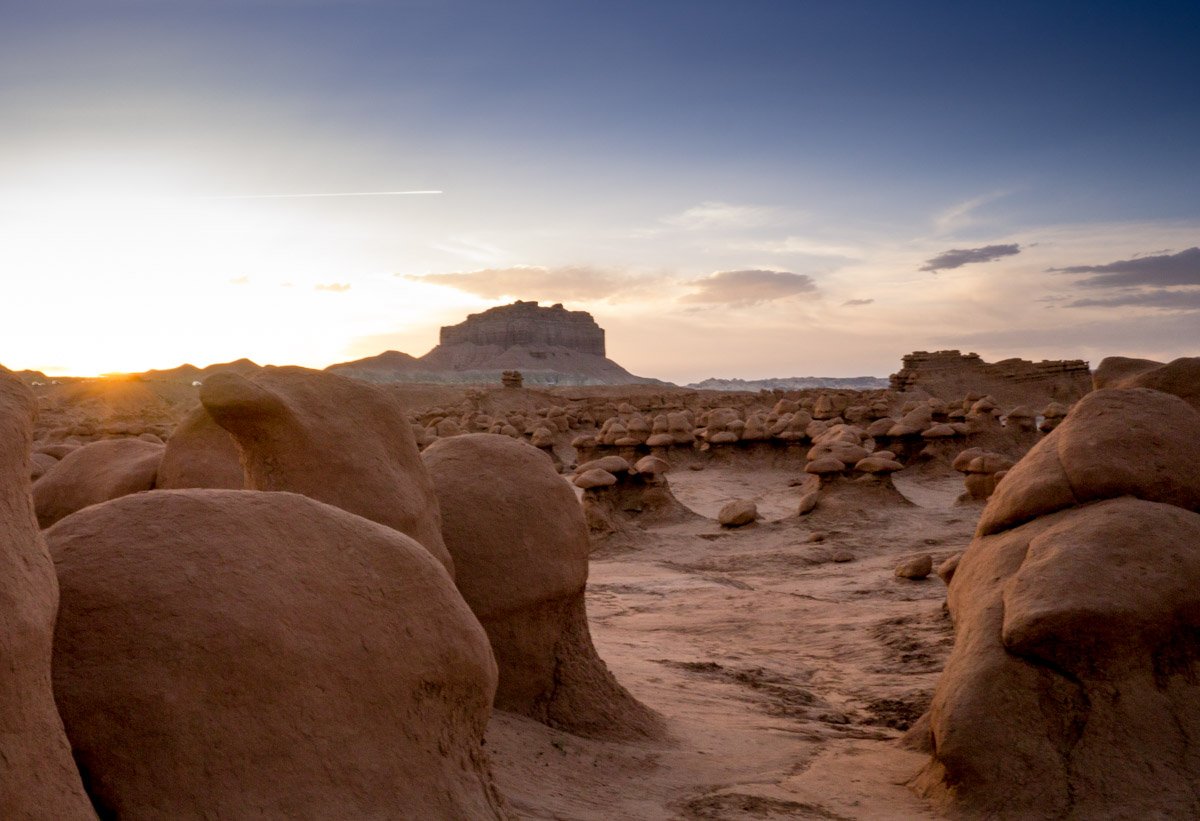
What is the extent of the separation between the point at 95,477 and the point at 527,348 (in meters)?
98.1

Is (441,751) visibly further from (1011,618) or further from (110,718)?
(1011,618)

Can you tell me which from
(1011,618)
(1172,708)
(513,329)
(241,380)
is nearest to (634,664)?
(1011,618)

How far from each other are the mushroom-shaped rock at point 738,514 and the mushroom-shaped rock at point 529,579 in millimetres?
9187

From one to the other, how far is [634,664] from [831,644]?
6.58 ft

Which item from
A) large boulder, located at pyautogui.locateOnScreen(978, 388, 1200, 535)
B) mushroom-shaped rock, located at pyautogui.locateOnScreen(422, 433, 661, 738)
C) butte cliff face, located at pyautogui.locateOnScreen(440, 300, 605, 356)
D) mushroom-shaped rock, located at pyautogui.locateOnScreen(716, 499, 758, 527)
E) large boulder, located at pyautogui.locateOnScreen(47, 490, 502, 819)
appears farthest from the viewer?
butte cliff face, located at pyautogui.locateOnScreen(440, 300, 605, 356)

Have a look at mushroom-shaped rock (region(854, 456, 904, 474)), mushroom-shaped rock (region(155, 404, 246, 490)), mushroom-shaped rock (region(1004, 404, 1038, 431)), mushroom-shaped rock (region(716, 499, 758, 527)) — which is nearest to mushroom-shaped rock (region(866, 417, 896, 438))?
mushroom-shaped rock (region(1004, 404, 1038, 431))

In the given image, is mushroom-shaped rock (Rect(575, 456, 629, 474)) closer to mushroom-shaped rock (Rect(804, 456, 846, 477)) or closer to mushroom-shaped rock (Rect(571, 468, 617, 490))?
mushroom-shaped rock (Rect(571, 468, 617, 490))

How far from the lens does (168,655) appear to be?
2803 mm

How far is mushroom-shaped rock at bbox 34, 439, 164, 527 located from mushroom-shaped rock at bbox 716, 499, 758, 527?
9338mm

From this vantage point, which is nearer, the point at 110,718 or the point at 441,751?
the point at 110,718

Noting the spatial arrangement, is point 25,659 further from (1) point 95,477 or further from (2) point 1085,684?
(1) point 95,477

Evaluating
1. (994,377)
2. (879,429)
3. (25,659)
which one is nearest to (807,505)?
(879,429)

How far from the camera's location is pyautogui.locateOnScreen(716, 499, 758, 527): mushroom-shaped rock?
14781 mm

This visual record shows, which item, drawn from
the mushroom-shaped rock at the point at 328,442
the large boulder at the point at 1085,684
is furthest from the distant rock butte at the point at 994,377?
the mushroom-shaped rock at the point at 328,442
